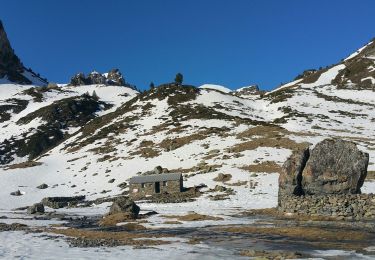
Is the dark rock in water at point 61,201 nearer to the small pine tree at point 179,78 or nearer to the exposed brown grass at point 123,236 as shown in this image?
the exposed brown grass at point 123,236

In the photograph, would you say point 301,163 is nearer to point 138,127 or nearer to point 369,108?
point 138,127

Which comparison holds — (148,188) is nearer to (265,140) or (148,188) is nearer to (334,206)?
(265,140)

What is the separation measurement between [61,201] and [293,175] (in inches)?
1464

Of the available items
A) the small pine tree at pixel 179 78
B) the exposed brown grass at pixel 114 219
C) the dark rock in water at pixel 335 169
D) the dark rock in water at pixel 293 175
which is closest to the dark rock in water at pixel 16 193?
the exposed brown grass at pixel 114 219

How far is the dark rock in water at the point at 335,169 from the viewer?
1564 inches

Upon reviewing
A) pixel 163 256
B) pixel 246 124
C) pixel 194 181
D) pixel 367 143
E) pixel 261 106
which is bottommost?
pixel 163 256

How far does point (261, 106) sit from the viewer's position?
Result: 14562cm

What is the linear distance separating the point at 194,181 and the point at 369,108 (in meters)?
77.5

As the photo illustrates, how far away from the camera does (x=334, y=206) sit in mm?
36656

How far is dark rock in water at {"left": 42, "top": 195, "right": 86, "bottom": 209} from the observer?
201 feet

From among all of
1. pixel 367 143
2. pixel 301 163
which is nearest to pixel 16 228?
pixel 301 163

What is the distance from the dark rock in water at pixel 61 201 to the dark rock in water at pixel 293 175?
3289cm

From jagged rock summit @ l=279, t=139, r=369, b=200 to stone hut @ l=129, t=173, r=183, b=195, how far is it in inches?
854

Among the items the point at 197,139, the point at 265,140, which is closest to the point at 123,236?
the point at 265,140
